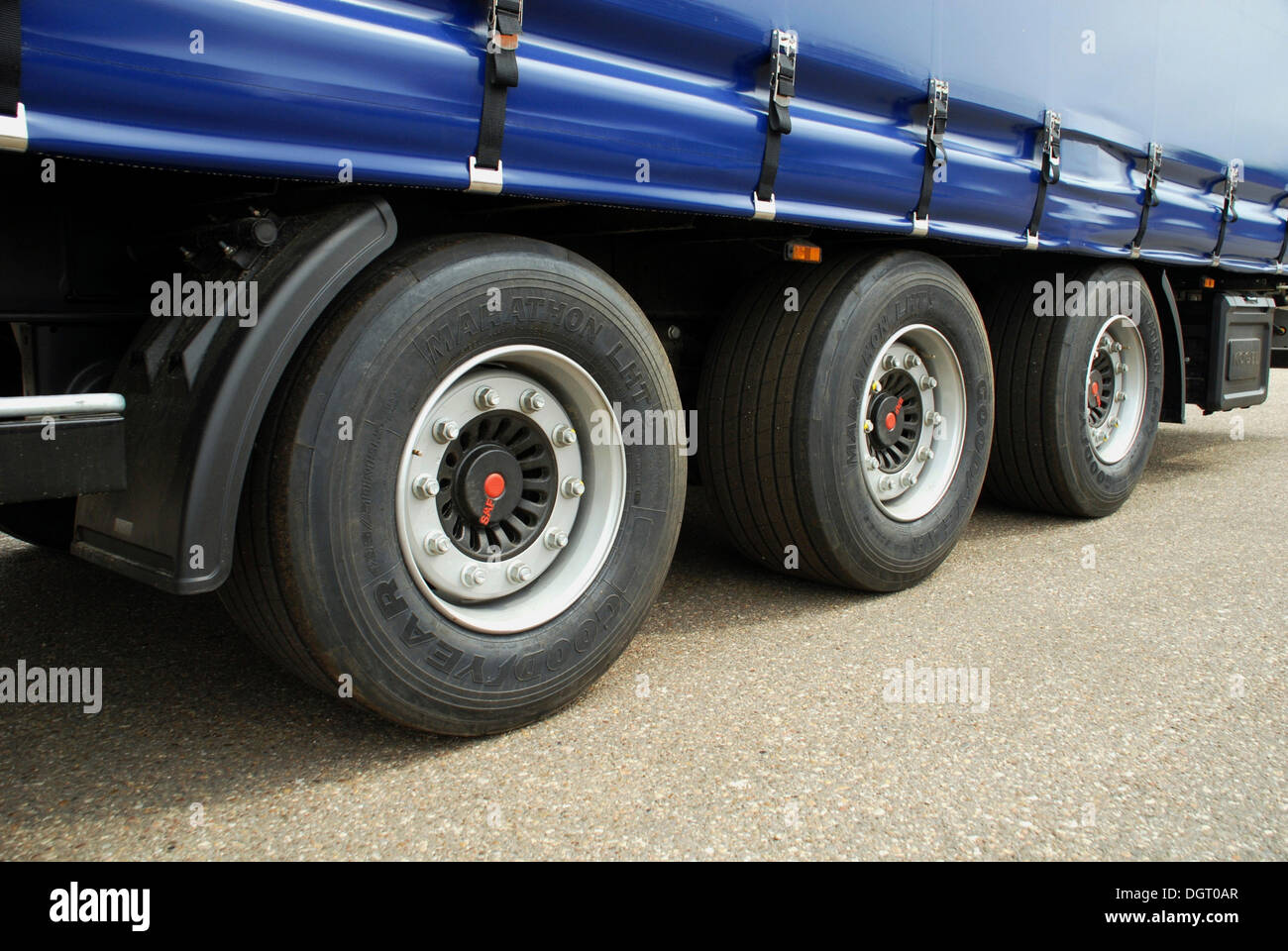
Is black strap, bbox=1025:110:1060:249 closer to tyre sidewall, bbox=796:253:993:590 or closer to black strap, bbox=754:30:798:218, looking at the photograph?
tyre sidewall, bbox=796:253:993:590

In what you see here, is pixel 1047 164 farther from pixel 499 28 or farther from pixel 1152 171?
pixel 499 28

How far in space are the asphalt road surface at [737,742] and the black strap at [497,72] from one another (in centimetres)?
149

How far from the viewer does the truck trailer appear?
2115mm

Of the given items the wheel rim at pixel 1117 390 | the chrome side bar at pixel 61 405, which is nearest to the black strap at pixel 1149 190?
the wheel rim at pixel 1117 390

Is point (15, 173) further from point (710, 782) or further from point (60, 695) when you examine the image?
point (710, 782)

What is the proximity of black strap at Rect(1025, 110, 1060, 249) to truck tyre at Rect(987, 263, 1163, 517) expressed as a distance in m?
0.62

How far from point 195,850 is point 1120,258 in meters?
4.75

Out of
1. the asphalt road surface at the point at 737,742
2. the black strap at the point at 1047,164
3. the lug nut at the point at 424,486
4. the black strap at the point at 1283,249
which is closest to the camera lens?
the asphalt road surface at the point at 737,742

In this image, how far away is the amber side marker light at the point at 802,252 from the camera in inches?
140

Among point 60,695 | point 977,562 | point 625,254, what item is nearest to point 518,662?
point 60,695

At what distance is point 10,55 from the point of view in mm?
1732

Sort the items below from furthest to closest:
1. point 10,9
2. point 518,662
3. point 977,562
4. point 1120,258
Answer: point 1120,258 → point 977,562 → point 518,662 → point 10,9

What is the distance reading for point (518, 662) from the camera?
2680mm

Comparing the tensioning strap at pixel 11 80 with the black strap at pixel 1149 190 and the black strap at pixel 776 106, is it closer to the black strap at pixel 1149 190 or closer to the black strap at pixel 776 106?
the black strap at pixel 776 106
